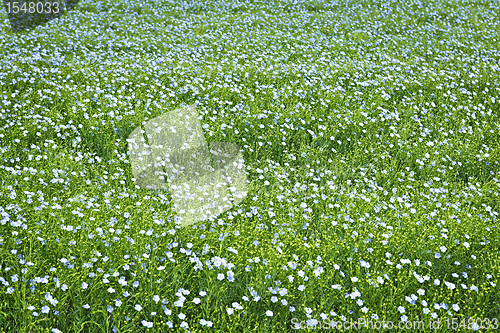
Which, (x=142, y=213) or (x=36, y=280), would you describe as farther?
(x=142, y=213)

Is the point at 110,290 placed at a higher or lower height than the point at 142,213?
higher

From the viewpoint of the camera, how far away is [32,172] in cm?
442

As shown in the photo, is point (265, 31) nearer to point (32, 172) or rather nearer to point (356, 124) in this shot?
point (356, 124)

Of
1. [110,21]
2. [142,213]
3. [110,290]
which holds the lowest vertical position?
[110,21]

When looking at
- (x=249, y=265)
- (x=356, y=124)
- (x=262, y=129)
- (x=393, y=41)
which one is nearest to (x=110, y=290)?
(x=249, y=265)

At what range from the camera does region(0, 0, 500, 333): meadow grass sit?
3332 millimetres

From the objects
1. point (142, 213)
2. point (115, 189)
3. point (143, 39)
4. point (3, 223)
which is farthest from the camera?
point (143, 39)

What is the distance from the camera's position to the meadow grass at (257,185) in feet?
10.9

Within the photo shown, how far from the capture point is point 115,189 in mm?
4691

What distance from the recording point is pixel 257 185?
16.2ft

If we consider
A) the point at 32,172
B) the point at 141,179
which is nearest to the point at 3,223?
the point at 32,172

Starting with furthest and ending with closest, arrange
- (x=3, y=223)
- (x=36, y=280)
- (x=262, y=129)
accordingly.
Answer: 1. (x=262, y=129)
2. (x=3, y=223)
3. (x=36, y=280)

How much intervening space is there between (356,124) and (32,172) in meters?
4.62

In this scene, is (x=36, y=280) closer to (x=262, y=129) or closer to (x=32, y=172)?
(x=32, y=172)
